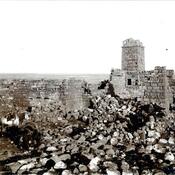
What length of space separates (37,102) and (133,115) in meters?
5.58

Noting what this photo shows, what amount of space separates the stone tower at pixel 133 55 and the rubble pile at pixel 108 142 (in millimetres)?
5707

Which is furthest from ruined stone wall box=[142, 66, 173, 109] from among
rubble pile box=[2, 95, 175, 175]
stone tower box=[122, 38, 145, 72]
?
stone tower box=[122, 38, 145, 72]

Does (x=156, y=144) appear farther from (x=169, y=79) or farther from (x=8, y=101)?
(x=8, y=101)

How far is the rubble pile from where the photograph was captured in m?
13.9

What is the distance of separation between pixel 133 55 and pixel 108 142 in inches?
475

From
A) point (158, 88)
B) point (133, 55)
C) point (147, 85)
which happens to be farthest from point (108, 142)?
point (133, 55)

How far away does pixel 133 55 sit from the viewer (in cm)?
2736

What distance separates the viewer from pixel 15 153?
1573cm

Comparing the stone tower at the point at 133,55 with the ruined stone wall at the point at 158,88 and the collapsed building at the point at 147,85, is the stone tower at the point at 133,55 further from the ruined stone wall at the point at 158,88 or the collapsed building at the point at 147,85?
the ruined stone wall at the point at 158,88

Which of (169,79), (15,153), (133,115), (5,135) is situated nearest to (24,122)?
(5,135)

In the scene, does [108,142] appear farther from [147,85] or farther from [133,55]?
[133,55]

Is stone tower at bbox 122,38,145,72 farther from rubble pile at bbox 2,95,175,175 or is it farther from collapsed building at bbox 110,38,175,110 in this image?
rubble pile at bbox 2,95,175,175

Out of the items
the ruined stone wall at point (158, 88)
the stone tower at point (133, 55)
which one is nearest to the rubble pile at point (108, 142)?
the ruined stone wall at point (158, 88)

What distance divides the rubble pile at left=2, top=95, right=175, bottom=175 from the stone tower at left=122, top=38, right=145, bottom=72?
5707mm
